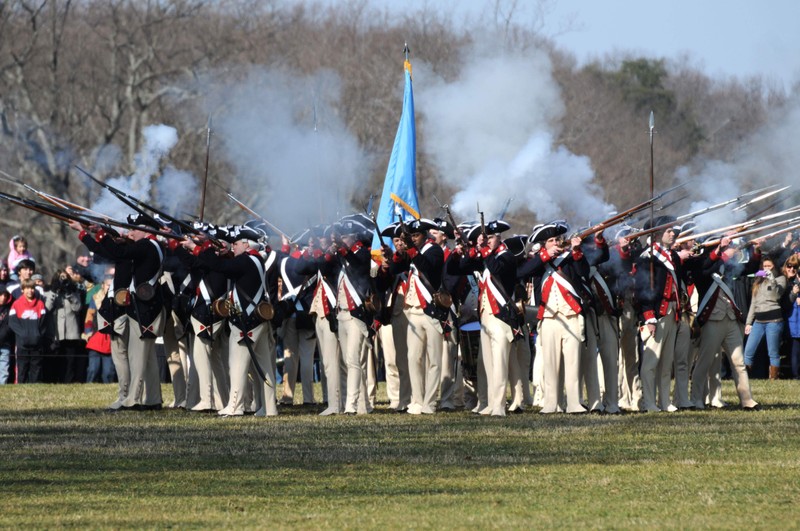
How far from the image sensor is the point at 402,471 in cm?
1212

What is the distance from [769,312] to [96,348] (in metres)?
10.2

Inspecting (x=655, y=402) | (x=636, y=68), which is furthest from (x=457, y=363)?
(x=636, y=68)

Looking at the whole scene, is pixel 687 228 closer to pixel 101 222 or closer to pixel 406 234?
pixel 406 234

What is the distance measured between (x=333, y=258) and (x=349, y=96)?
945 inches

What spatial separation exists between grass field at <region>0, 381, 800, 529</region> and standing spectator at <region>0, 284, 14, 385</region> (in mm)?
7423

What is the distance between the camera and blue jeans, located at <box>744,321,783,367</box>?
2380 cm

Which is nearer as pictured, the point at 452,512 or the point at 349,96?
the point at 452,512

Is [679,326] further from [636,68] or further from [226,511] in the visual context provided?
[636,68]

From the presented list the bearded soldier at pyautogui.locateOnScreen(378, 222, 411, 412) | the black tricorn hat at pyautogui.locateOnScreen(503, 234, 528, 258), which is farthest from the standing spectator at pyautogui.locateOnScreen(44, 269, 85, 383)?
the black tricorn hat at pyautogui.locateOnScreen(503, 234, 528, 258)

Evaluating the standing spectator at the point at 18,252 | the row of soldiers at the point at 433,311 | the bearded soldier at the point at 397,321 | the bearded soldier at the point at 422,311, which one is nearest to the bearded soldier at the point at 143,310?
the row of soldiers at the point at 433,311

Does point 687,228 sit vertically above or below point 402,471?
above

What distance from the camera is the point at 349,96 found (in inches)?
1615

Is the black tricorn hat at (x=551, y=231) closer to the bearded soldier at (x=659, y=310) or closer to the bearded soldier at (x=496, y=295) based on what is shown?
the bearded soldier at (x=496, y=295)

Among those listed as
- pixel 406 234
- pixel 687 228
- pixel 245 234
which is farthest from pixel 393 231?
pixel 687 228
